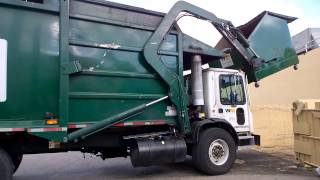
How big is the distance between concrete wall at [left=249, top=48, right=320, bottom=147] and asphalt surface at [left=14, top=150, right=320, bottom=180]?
237cm

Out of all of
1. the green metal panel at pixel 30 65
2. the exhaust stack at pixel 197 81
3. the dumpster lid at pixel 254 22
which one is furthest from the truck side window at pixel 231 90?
the green metal panel at pixel 30 65

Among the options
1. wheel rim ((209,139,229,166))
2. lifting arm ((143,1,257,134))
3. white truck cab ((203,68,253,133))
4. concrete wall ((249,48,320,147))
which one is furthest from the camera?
concrete wall ((249,48,320,147))

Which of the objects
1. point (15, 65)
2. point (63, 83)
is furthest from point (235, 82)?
point (15, 65)

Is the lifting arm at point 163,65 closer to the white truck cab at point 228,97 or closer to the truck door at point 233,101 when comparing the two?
the white truck cab at point 228,97

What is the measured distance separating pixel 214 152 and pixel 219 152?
14 cm

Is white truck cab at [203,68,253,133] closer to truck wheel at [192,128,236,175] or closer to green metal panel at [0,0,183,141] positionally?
truck wheel at [192,128,236,175]

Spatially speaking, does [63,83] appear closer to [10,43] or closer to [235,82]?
[10,43]

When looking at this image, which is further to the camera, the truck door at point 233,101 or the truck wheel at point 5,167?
the truck door at point 233,101

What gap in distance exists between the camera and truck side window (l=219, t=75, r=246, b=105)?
8.46 meters

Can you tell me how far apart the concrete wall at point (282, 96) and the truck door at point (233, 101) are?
163 inches

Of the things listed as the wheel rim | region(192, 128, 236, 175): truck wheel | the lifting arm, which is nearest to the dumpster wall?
region(192, 128, 236, 175): truck wheel

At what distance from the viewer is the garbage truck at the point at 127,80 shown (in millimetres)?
6000

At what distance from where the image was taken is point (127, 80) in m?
7.07

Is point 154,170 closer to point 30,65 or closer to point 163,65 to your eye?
point 163,65
